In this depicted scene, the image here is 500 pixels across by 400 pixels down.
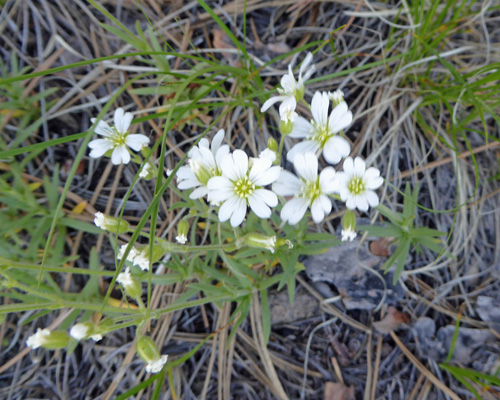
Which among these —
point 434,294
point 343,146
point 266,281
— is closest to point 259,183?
point 343,146

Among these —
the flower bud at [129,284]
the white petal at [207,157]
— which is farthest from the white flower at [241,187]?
the flower bud at [129,284]

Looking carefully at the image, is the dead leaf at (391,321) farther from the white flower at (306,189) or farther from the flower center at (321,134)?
the flower center at (321,134)

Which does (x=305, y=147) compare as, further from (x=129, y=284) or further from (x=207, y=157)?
(x=129, y=284)

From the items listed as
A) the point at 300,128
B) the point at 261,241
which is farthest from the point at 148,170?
the point at 300,128

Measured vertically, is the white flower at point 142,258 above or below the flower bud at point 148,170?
below

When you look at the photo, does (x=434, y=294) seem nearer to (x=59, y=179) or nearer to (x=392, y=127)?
(x=392, y=127)

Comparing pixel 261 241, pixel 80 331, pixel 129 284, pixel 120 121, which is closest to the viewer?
Result: pixel 80 331

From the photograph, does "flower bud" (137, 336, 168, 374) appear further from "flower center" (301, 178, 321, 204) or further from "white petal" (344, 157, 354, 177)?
"white petal" (344, 157, 354, 177)
